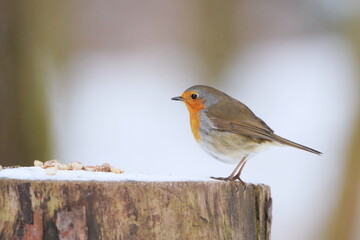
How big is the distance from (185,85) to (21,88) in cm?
203

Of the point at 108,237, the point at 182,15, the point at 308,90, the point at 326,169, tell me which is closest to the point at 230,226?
the point at 108,237

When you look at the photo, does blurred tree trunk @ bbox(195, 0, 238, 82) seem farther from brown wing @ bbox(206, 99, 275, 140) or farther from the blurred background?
brown wing @ bbox(206, 99, 275, 140)

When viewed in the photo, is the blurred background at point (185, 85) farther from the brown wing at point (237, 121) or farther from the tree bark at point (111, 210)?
the tree bark at point (111, 210)

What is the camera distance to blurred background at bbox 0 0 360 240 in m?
6.23

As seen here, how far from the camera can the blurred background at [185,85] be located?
6230mm

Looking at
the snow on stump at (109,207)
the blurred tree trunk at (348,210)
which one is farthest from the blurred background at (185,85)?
the snow on stump at (109,207)

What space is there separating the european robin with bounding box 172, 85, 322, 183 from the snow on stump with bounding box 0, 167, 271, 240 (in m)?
1.13

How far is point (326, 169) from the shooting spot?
6305 millimetres

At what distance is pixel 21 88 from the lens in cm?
649

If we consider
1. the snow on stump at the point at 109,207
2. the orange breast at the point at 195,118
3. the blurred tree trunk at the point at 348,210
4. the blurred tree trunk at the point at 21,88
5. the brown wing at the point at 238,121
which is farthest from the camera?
the blurred tree trunk at the point at 21,88

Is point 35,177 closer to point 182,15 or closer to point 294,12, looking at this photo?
point 182,15

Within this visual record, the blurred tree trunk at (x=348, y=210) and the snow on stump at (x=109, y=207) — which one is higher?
the snow on stump at (x=109, y=207)

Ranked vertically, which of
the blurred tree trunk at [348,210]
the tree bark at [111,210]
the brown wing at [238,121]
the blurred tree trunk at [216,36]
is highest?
the blurred tree trunk at [216,36]

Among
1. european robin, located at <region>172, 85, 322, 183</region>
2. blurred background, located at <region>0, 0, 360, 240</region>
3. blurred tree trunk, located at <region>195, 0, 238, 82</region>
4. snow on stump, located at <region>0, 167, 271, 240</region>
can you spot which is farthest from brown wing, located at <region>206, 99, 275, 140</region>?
blurred tree trunk, located at <region>195, 0, 238, 82</region>
